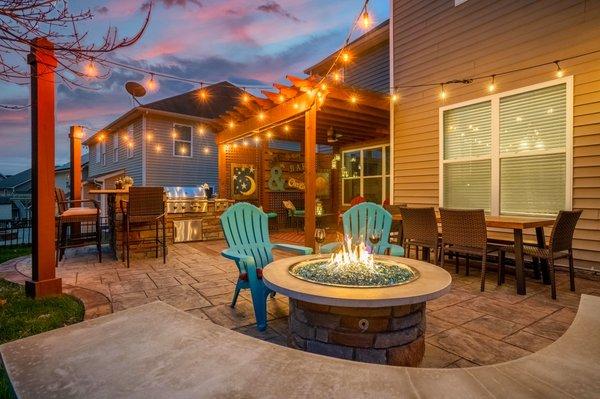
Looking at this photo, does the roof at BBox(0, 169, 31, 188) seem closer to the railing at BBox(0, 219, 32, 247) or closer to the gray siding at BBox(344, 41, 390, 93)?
the railing at BBox(0, 219, 32, 247)

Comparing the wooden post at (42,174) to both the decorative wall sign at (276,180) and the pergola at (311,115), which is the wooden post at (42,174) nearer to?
the pergola at (311,115)

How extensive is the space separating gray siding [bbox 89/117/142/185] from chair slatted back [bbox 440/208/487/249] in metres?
11.6

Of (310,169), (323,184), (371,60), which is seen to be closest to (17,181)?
(323,184)

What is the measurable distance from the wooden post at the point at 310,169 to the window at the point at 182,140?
28.2ft

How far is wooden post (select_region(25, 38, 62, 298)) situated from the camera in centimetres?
332

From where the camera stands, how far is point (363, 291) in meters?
1.80

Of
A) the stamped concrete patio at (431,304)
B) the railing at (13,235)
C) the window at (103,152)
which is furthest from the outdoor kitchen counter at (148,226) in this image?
the window at (103,152)

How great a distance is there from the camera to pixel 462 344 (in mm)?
2371

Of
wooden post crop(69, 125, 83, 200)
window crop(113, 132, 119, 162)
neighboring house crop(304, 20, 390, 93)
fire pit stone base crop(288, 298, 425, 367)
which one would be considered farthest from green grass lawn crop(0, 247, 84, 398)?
window crop(113, 132, 119, 162)

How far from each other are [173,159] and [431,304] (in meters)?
11.7

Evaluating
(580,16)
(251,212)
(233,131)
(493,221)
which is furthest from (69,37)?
(580,16)

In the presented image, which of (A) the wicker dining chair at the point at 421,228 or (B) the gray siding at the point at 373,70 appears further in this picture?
(B) the gray siding at the point at 373,70

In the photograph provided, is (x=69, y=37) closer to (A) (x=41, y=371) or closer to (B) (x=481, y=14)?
(A) (x=41, y=371)

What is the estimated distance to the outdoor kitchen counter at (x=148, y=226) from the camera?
5.72m
